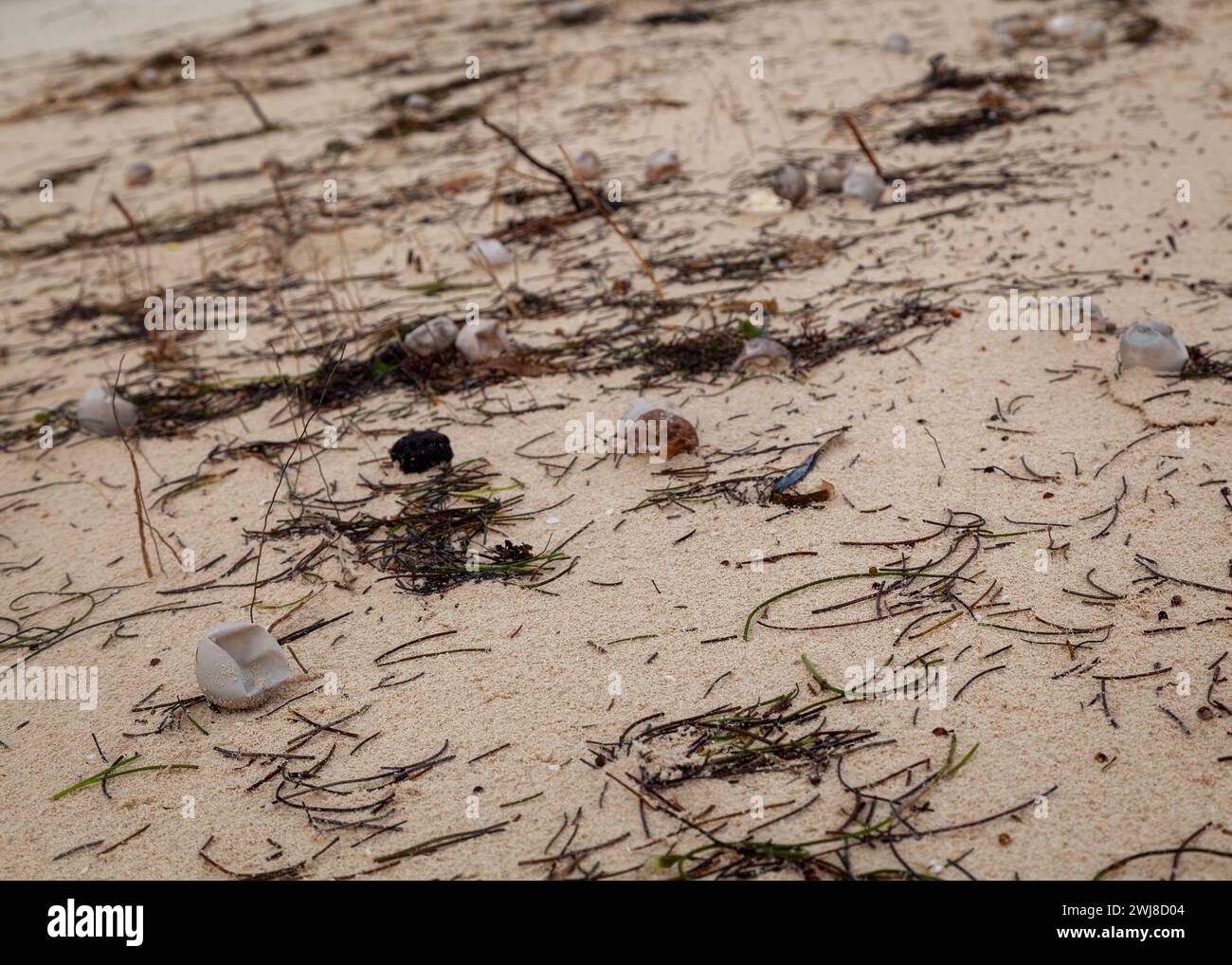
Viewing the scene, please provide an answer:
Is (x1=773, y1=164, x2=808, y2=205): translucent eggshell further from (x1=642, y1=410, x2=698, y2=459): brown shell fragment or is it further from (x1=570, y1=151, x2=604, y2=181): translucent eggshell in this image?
(x1=642, y1=410, x2=698, y2=459): brown shell fragment

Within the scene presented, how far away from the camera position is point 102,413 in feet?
11.4

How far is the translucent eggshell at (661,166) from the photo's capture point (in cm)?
526

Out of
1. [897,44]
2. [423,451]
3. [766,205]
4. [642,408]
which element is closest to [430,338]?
[423,451]

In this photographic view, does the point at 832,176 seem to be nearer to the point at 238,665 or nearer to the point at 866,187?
the point at 866,187

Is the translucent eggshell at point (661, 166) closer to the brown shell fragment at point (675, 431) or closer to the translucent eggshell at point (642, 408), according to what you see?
the translucent eggshell at point (642, 408)

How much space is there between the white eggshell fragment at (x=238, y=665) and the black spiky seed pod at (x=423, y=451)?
2.90 feet

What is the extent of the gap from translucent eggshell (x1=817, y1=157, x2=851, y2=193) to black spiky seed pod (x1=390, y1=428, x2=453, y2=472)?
2762mm

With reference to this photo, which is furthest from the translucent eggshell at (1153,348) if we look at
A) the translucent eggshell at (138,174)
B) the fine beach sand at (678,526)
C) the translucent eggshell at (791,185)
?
the translucent eggshell at (138,174)

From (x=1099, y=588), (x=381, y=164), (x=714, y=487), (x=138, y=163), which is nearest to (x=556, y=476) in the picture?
(x=714, y=487)

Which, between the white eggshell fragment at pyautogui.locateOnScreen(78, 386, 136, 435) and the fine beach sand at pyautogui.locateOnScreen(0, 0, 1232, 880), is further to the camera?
the white eggshell fragment at pyautogui.locateOnScreen(78, 386, 136, 435)

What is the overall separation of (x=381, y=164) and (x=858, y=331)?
4225 mm

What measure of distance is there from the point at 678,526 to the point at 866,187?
272 cm

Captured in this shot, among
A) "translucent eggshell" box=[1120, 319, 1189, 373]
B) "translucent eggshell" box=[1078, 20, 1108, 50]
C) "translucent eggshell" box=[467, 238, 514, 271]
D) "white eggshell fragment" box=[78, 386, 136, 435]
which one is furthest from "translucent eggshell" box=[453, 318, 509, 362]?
"translucent eggshell" box=[1078, 20, 1108, 50]

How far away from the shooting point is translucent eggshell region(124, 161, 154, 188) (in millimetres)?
6816
